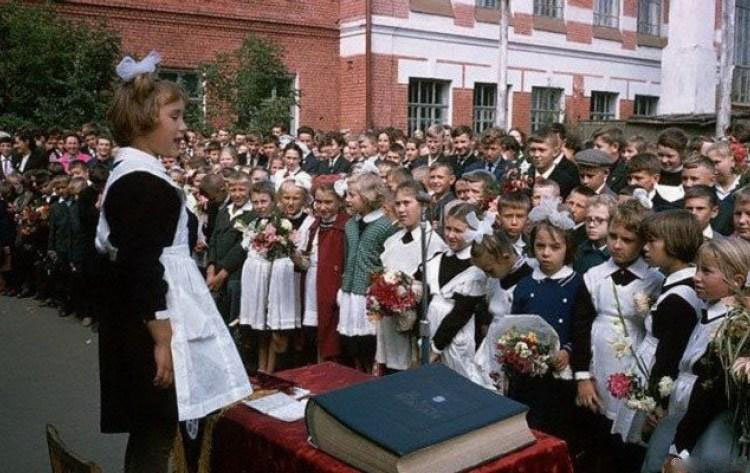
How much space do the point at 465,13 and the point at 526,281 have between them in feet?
58.8

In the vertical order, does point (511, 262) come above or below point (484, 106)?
below

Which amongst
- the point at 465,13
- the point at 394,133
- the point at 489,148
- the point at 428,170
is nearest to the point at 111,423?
the point at 428,170

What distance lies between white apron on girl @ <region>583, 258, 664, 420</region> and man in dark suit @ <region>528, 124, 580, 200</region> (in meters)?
3.04

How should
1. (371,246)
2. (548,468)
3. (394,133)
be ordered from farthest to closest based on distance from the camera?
(394,133)
(371,246)
(548,468)

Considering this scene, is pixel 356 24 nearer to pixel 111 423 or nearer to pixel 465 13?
pixel 465 13

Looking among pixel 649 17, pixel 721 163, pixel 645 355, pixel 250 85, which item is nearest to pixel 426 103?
pixel 250 85

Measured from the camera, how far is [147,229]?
2932mm

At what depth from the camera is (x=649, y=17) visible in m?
27.4

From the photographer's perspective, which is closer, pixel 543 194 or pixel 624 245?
pixel 624 245

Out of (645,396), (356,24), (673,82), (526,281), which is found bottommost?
(645,396)

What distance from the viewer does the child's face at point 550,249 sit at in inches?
182

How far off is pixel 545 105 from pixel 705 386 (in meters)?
22.0

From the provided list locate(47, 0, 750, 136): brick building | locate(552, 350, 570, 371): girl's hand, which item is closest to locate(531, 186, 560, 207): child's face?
locate(552, 350, 570, 371): girl's hand

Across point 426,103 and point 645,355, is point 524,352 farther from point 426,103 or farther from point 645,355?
point 426,103
